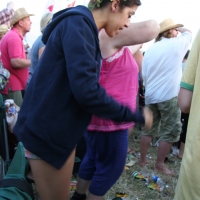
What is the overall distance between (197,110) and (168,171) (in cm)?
195

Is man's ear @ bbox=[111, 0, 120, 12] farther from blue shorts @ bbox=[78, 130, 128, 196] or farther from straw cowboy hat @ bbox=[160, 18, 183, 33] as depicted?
straw cowboy hat @ bbox=[160, 18, 183, 33]

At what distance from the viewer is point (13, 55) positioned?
3.12 metres

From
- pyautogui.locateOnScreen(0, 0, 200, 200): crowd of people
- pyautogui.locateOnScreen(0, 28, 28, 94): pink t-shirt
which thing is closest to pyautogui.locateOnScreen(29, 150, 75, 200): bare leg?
pyautogui.locateOnScreen(0, 0, 200, 200): crowd of people

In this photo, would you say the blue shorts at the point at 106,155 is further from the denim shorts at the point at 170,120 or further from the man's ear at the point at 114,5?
the denim shorts at the point at 170,120

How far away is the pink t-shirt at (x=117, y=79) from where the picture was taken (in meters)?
1.66

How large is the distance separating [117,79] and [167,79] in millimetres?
1452

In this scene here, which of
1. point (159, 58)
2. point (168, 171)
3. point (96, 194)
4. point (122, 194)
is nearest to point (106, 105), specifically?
point (96, 194)

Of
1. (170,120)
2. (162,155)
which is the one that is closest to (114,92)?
(170,120)

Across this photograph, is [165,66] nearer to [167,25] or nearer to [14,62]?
[167,25]

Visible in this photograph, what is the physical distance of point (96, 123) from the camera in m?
1.71

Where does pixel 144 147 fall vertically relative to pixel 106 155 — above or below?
below

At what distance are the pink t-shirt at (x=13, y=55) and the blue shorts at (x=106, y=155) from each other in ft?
5.72

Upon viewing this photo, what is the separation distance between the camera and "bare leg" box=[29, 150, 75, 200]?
1.18 meters

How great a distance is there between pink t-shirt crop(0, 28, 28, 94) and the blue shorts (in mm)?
1742
